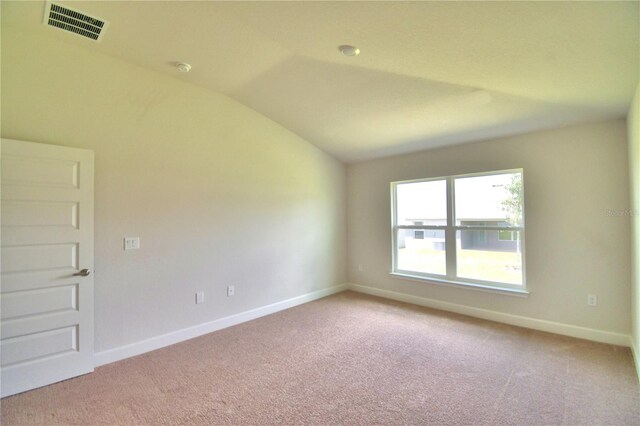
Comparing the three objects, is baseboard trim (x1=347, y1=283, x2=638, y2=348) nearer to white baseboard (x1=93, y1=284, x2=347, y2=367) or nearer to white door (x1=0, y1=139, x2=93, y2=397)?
white baseboard (x1=93, y1=284, x2=347, y2=367)

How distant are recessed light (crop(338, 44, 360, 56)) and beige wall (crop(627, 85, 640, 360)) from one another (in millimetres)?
2252

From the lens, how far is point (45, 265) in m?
2.43

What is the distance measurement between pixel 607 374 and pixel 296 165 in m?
4.07

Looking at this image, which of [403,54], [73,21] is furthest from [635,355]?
[73,21]

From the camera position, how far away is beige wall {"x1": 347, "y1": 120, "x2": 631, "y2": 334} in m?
3.01

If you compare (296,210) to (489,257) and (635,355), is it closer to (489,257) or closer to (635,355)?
(489,257)

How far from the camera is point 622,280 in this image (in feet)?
9.79

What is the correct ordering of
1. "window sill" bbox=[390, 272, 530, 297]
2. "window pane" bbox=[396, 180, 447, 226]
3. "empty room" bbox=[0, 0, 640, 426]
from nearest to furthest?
1. "empty room" bbox=[0, 0, 640, 426]
2. "window sill" bbox=[390, 272, 530, 297]
3. "window pane" bbox=[396, 180, 447, 226]

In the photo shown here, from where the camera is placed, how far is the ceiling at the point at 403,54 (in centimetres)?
192

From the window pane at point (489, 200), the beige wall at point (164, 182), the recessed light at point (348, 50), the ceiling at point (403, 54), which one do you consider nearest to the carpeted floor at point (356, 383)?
the beige wall at point (164, 182)

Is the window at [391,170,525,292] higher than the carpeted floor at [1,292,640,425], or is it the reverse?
the window at [391,170,525,292]

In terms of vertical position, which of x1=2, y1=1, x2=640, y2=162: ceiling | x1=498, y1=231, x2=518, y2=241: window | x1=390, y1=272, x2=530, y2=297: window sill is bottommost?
x1=390, y1=272, x2=530, y2=297: window sill

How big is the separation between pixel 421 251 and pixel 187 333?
3.46 metres

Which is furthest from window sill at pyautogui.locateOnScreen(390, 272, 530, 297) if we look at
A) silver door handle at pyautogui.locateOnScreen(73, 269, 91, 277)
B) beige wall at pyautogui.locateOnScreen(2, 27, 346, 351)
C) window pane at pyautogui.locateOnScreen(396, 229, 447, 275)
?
silver door handle at pyautogui.locateOnScreen(73, 269, 91, 277)
